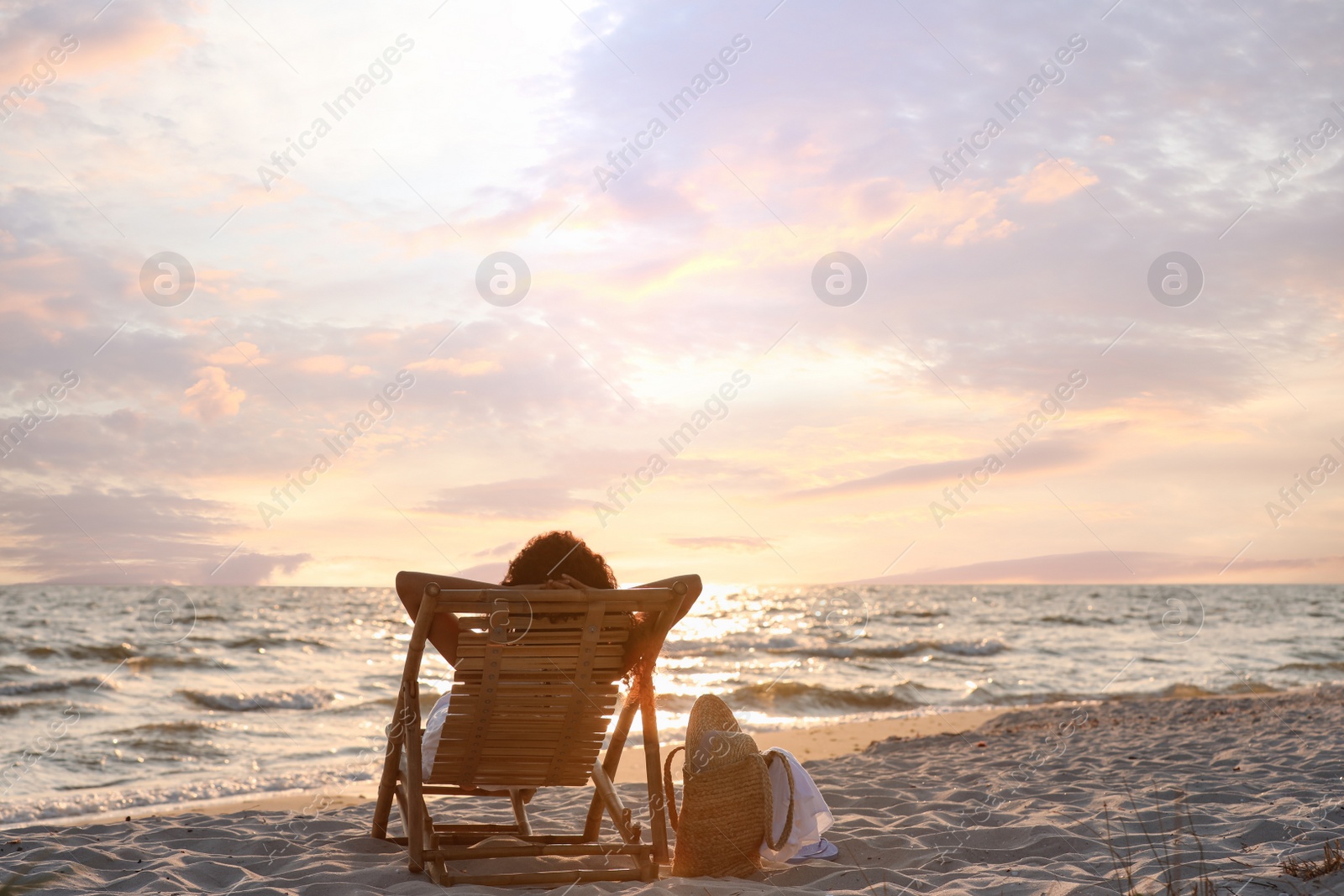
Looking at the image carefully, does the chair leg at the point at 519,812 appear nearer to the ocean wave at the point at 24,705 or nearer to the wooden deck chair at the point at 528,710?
the wooden deck chair at the point at 528,710

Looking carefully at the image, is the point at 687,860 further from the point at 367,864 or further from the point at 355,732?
the point at 355,732

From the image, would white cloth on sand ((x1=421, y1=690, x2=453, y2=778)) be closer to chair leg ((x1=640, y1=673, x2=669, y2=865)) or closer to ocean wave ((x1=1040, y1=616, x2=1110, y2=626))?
chair leg ((x1=640, y1=673, x2=669, y2=865))

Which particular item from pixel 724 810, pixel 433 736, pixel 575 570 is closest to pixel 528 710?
pixel 433 736

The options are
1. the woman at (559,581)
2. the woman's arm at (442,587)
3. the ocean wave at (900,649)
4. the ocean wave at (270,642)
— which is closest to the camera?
the woman's arm at (442,587)

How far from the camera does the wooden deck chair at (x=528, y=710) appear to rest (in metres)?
3.58

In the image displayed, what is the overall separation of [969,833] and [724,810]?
4.51 feet

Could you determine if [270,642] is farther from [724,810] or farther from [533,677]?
[724,810]

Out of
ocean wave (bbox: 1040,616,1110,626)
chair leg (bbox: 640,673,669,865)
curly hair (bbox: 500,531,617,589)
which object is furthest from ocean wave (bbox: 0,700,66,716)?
ocean wave (bbox: 1040,616,1110,626)

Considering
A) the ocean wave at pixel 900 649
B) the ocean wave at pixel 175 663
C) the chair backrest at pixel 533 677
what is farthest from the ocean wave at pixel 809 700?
the ocean wave at pixel 175 663

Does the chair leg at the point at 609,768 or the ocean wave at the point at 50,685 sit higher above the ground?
the chair leg at the point at 609,768

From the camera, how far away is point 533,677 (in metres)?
3.75

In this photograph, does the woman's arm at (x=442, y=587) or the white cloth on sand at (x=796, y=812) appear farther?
the white cloth on sand at (x=796, y=812)

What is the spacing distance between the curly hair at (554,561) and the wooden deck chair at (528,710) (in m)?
0.24

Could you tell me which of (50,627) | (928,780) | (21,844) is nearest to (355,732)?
(21,844)
